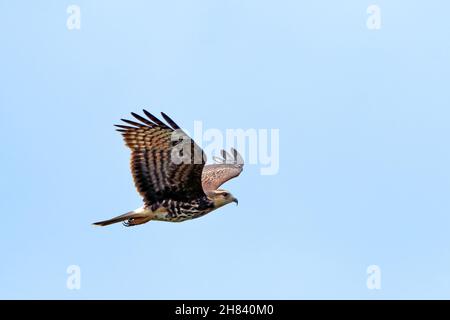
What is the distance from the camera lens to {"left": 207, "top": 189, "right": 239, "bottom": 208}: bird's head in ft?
68.7

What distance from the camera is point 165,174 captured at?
20.3 metres

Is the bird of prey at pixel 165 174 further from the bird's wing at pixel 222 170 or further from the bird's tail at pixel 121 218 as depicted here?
the bird's wing at pixel 222 170

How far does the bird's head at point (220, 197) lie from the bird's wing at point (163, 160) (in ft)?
1.06

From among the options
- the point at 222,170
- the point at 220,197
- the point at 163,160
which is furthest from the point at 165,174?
the point at 222,170

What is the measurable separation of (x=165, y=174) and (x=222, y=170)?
123 inches

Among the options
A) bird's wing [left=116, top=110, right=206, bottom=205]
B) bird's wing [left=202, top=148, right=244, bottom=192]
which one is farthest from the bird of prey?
bird's wing [left=202, top=148, right=244, bottom=192]

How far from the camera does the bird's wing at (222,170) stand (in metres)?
22.7

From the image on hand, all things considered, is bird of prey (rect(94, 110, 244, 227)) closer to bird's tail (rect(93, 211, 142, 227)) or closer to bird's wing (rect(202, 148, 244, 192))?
bird's tail (rect(93, 211, 142, 227))

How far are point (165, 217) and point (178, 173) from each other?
0.75 m

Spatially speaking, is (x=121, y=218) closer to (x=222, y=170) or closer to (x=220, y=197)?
(x=220, y=197)

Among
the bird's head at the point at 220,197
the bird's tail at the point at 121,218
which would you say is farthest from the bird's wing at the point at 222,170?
the bird's tail at the point at 121,218
